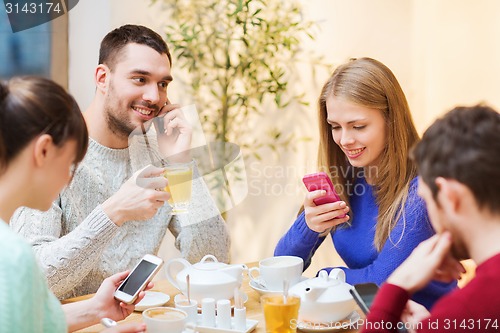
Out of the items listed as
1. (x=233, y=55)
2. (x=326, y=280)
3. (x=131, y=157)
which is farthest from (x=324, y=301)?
(x=233, y=55)

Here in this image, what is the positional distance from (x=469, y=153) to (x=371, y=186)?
3.11 feet

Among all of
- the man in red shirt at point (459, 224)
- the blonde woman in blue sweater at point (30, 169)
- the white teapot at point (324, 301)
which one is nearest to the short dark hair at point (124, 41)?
the blonde woman in blue sweater at point (30, 169)

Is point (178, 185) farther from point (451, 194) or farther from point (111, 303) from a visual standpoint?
point (451, 194)

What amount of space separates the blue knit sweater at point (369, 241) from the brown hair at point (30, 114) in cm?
96

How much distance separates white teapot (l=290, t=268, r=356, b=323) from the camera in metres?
1.34

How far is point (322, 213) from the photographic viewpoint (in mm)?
1822

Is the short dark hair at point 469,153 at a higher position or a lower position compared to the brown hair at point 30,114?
lower

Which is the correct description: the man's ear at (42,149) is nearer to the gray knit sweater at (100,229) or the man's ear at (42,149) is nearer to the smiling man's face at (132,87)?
the gray knit sweater at (100,229)

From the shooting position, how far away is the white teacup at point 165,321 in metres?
1.25

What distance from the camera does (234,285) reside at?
4.79ft

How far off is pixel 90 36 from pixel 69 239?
1365 millimetres

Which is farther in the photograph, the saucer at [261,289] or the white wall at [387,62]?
the white wall at [387,62]

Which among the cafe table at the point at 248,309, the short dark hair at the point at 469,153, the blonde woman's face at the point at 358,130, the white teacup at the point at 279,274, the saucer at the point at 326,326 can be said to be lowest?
the cafe table at the point at 248,309

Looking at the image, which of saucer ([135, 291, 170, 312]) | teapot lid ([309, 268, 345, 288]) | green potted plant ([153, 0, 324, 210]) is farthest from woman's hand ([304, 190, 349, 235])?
green potted plant ([153, 0, 324, 210])
